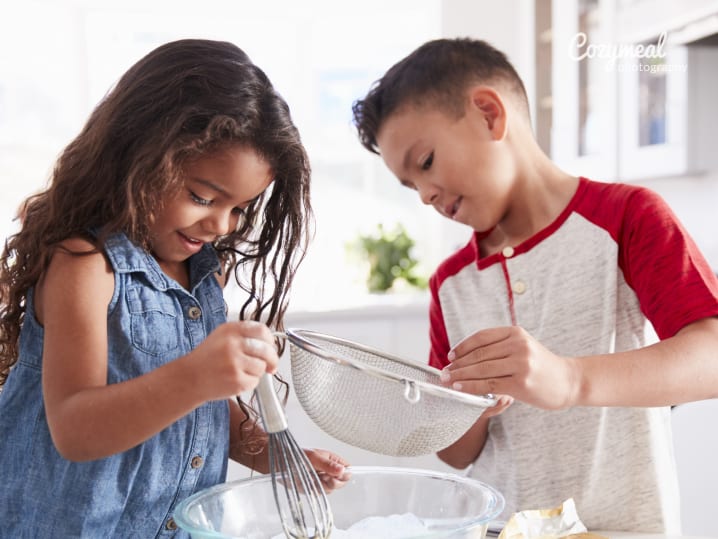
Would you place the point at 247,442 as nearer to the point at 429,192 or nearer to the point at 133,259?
the point at 133,259

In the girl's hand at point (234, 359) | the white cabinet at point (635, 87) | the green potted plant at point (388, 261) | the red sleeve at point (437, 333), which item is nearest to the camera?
the girl's hand at point (234, 359)

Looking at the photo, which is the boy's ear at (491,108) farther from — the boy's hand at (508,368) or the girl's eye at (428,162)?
the boy's hand at (508,368)

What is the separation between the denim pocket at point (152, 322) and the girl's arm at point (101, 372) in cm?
4

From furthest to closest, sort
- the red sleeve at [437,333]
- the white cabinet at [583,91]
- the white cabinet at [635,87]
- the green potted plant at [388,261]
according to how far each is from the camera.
A: the green potted plant at [388,261]
the white cabinet at [583,91]
the white cabinet at [635,87]
the red sleeve at [437,333]

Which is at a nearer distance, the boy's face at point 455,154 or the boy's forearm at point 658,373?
the boy's forearm at point 658,373

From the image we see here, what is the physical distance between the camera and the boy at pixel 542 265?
968 millimetres

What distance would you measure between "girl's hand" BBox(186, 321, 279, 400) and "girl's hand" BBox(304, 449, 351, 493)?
0.17m

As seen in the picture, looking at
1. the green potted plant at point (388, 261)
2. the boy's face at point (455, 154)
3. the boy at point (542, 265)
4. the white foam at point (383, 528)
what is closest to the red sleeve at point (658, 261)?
the boy at point (542, 265)

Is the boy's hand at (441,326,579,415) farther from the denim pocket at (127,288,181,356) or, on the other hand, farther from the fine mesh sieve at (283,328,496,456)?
the denim pocket at (127,288,181,356)

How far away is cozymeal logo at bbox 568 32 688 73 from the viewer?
207cm

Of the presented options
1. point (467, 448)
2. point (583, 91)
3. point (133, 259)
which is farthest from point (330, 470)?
point (583, 91)

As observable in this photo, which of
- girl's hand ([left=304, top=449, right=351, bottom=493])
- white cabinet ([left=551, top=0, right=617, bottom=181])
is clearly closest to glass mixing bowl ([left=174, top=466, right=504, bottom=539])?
girl's hand ([left=304, top=449, right=351, bottom=493])

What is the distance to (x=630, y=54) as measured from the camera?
220 centimetres

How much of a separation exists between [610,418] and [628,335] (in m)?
0.10
